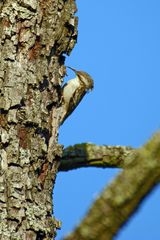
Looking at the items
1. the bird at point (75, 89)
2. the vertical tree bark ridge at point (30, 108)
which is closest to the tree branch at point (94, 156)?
the bird at point (75, 89)

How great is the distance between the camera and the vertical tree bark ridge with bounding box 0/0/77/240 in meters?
3.54

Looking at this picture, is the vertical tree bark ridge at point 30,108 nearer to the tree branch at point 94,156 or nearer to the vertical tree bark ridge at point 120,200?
the tree branch at point 94,156

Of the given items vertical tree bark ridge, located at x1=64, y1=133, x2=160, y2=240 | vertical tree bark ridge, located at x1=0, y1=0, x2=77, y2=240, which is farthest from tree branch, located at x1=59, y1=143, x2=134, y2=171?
vertical tree bark ridge, located at x1=64, y1=133, x2=160, y2=240

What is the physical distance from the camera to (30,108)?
148 inches

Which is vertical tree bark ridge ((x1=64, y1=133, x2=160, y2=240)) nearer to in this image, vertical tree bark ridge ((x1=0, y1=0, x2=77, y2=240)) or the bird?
vertical tree bark ridge ((x1=0, y1=0, x2=77, y2=240))

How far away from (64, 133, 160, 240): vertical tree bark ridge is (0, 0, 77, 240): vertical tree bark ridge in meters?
2.19

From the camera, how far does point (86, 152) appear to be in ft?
14.9

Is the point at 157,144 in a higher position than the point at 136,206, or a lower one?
higher

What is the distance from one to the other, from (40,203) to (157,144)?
244cm

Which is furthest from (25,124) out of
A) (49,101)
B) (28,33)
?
(28,33)

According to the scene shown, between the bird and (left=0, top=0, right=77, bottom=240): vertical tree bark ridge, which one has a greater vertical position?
the bird

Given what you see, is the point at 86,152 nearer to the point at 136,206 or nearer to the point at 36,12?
the point at 36,12

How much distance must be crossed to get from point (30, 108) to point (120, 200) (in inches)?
99.2

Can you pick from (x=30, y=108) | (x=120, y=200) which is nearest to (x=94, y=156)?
(x=30, y=108)
